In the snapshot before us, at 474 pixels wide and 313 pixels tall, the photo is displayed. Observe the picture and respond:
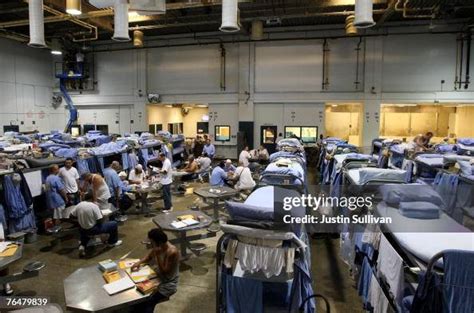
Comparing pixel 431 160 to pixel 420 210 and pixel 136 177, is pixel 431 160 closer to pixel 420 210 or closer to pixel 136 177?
pixel 420 210

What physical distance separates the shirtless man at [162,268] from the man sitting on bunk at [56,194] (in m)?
3.89

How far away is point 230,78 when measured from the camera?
1670 centimetres

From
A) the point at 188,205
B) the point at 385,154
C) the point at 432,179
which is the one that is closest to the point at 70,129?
the point at 188,205

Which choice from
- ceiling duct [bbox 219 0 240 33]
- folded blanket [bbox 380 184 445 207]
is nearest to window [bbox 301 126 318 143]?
ceiling duct [bbox 219 0 240 33]

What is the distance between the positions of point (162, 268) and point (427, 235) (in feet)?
9.33

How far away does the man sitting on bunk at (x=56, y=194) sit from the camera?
6895mm

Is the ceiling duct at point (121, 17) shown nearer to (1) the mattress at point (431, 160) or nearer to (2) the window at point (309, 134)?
(1) the mattress at point (431, 160)

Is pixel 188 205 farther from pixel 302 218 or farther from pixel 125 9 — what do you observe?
pixel 302 218

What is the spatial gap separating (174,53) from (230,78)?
11.0ft

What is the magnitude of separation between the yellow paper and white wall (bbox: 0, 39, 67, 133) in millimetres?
14340

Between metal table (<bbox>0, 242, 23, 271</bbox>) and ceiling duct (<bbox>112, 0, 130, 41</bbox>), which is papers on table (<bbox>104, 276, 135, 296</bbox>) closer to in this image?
metal table (<bbox>0, 242, 23, 271</bbox>)

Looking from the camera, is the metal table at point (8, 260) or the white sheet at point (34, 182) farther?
the white sheet at point (34, 182)

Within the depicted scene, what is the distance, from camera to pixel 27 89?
17281 mm

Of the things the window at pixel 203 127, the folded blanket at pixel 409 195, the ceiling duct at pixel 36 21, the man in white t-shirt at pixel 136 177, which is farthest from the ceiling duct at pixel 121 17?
the window at pixel 203 127
